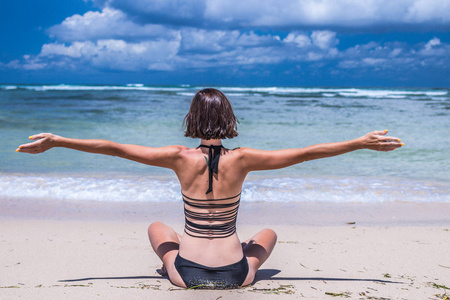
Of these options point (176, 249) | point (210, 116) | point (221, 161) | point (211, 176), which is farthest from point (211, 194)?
point (176, 249)

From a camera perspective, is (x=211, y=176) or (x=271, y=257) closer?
(x=211, y=176)

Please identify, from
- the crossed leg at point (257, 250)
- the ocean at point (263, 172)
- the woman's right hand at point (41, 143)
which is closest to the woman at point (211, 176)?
the crossed leg at point (257, 250)

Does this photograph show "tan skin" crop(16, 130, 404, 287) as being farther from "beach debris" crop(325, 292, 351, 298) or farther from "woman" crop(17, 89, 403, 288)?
"beach debris" crop(325, 292, 351, 298)

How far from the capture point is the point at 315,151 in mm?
2537

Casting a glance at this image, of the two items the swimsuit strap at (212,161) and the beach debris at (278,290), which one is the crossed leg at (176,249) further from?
the swimsuit strap at (212,161)

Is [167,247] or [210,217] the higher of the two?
[210,217]

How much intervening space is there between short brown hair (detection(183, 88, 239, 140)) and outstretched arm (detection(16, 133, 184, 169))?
0.62 ft

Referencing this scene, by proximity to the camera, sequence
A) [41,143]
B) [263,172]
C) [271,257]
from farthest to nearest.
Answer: [263,172], [271,257], [41,143]

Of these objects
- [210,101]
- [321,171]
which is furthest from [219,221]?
[321,171]

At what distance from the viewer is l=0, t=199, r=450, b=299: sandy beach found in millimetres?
2830

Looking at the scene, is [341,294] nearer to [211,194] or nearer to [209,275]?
[209,275]

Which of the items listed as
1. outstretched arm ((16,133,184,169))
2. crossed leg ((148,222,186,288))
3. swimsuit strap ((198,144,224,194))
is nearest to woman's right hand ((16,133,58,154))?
outstretched arm ((16,133,184,169))

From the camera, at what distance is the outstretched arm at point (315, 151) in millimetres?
2461

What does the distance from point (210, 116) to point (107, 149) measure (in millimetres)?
671
